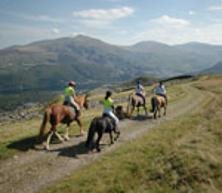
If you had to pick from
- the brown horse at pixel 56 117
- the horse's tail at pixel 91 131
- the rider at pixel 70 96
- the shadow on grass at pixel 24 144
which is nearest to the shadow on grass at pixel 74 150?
the horse's tail at pixel 91 131

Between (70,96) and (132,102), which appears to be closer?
(70,96)

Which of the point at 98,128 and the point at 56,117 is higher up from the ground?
the point at 56,117

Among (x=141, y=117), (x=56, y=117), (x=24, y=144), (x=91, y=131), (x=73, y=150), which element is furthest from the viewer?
(x=141, y=117)

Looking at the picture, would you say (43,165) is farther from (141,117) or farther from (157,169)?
(141,117)

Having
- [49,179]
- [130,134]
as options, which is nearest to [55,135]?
Result: [130,134]

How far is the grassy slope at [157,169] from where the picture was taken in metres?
19.4

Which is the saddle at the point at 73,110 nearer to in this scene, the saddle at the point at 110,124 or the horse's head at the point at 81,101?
the horse's head at the point at 81,101

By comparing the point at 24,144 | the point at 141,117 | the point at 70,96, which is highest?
the point at 70,96

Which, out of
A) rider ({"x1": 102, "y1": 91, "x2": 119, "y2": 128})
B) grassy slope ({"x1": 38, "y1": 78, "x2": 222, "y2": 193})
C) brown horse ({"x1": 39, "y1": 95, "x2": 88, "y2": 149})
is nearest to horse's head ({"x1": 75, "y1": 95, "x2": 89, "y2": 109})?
brown horse ({"x1": 39, "y1": 95, "x2": 88, "y2": 149})

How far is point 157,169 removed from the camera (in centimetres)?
2158

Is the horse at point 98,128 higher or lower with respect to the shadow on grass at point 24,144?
higher

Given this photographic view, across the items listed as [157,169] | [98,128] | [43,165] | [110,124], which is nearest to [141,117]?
[110,124]

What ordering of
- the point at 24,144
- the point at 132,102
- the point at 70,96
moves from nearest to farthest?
the point at 24,144 < the point at 70,96 < the point at 132,102

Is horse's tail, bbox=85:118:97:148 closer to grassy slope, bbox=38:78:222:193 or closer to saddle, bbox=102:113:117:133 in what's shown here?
saddle, bbox=102:113:117:133
